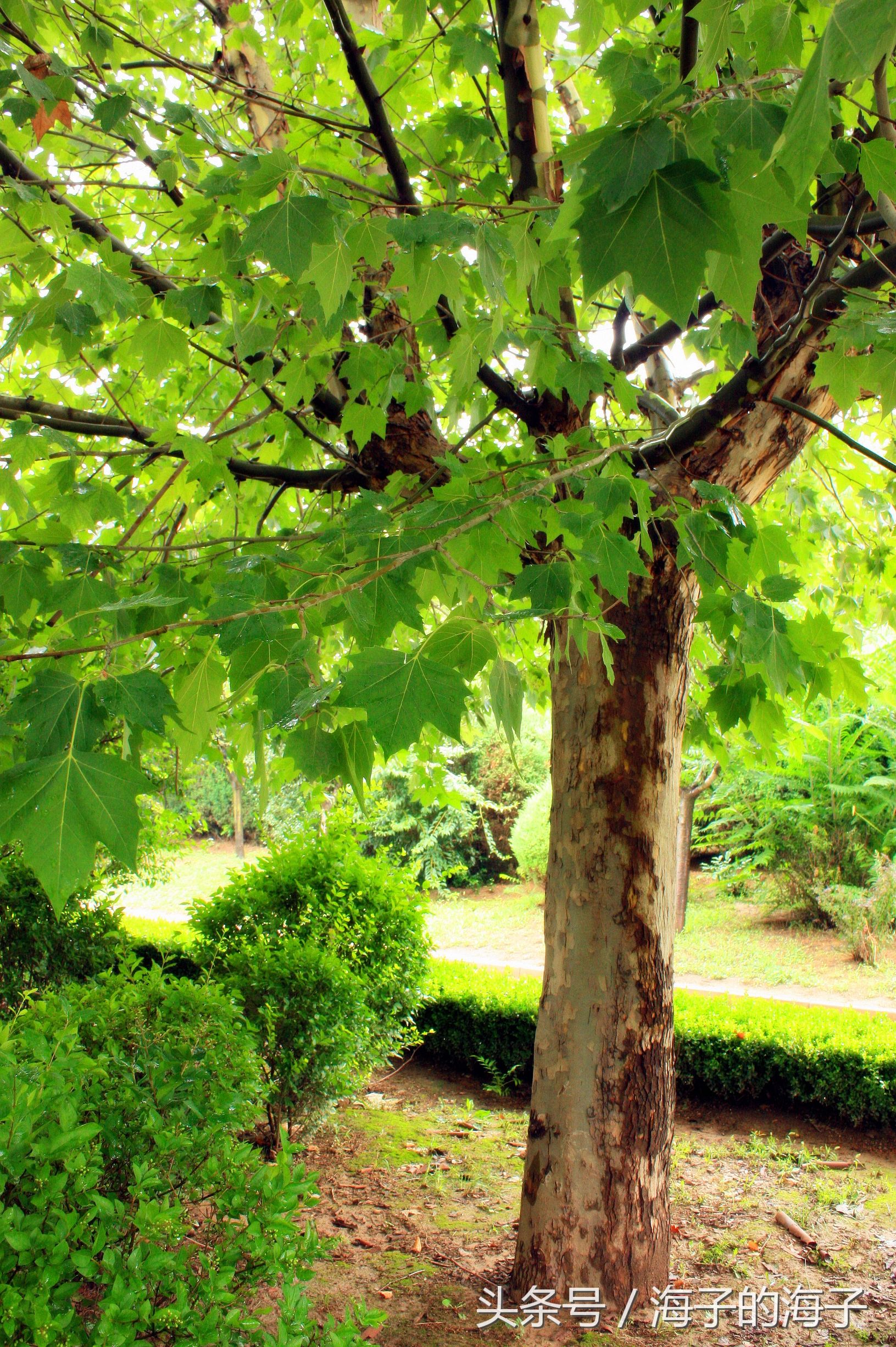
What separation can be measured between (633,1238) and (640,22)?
4.81 meters

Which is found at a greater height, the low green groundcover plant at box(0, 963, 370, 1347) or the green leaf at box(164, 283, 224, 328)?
the green leaf at box(164, 283, 224, 328)

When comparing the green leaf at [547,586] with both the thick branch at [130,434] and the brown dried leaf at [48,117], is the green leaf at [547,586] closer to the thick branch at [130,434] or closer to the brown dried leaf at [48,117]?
the thick branch at [130,434]

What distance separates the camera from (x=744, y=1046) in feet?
17.2

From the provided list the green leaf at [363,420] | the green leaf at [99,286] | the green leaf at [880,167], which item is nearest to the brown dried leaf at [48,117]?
the green leaf at [99,286]

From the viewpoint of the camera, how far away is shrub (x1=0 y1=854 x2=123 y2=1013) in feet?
17.9

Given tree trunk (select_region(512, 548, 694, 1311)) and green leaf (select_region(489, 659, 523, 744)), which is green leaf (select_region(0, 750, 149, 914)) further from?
tree trunk (select_region(512, 548, 694, 1311))

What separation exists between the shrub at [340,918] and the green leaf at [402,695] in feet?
12.0

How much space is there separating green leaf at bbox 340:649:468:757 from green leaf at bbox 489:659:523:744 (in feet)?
1.12

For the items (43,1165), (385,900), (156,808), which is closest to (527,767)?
(156,808)

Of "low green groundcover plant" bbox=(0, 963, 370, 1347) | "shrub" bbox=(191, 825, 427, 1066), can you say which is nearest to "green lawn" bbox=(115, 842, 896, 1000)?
"shrub" bbox=(191, 825, 427, 1066)

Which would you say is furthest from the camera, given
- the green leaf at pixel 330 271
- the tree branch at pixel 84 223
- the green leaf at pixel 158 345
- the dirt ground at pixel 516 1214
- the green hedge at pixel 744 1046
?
the green hedge at pixel 744 1046

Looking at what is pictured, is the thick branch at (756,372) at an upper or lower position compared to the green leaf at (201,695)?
upper

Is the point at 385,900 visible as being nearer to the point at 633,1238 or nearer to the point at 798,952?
the point at 633,1238

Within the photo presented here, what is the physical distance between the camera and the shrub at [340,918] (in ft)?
15.5
